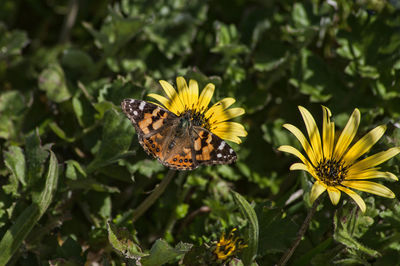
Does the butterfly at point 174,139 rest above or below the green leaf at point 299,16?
below

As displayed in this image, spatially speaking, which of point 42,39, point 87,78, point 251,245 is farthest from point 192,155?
point 42,39

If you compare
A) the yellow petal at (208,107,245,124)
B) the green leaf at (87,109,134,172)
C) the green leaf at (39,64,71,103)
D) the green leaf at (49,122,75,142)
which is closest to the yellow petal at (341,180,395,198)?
the yellow petal at (208,107,245,124)

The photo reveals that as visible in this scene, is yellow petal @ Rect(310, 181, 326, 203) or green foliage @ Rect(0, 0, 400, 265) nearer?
yellow petal @ Rect(310, 181, 326, 203)

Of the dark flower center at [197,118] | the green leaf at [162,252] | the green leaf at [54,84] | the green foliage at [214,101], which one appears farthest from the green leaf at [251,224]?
the green leaf at [54,84]

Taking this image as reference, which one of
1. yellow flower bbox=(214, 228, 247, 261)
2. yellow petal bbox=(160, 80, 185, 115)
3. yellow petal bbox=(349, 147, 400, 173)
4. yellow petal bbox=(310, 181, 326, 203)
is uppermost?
yellow petal bbox=(160, 80, 185, 115)

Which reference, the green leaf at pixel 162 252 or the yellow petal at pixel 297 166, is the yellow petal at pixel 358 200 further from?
the green leaf at pixel 162 252

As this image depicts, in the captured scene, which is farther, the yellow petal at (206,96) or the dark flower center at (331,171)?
the yellow petal at (206,96)

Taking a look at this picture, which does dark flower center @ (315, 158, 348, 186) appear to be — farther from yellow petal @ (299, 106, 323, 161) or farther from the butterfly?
the butterfly

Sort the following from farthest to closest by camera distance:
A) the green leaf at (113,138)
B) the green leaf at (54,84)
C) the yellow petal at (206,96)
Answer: the green leaf at (54,84) → the green leaf at (113,138) → the yellow petal at (206,96)
